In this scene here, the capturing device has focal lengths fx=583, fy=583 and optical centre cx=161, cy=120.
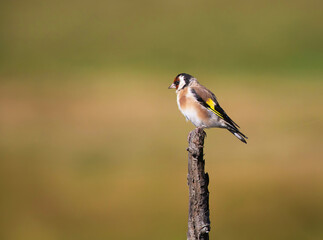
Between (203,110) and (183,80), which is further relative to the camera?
(183,80)

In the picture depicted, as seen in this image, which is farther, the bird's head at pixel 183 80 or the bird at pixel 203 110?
the bird's head at pixel 183 80

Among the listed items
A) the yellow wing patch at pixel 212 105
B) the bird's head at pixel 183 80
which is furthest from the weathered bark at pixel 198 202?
the bird's head at pixel 183 80

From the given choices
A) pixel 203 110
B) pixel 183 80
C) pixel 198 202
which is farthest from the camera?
pixel 183 80

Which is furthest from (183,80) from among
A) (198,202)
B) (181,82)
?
(198,202)

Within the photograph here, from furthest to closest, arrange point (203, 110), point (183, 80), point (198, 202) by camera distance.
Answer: point (183, 80) → point (203, 110) → point (198, 202)

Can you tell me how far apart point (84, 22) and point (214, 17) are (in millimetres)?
7909

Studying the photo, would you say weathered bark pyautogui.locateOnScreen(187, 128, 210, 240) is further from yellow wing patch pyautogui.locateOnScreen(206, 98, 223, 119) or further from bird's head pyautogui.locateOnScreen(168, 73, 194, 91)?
bird's head pyautogui.locateOnScreen(168, 73, 194, 91)

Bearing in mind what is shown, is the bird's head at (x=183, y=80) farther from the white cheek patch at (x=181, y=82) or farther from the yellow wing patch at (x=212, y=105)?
the yellow wing patch at (x=212, y=105)

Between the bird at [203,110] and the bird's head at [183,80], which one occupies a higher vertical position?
the bird's head at [183,80]

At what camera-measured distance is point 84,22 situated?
3562cm

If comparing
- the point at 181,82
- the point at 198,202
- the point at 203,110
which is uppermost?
the point at 181,82

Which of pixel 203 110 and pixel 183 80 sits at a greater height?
pixel 183 80

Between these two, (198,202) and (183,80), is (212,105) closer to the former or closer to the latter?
(183,80)

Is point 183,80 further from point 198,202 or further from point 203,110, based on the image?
point 198,202
